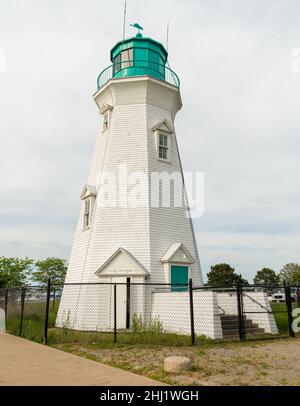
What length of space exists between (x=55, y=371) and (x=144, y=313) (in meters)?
7.84

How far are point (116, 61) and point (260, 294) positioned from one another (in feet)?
46.1

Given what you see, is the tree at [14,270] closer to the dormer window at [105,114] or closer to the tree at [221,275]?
the dormer window at [105,114]

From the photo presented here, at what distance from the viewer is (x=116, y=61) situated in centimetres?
1975

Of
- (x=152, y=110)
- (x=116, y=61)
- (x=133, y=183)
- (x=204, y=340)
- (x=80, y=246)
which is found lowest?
(x=204, y=340)

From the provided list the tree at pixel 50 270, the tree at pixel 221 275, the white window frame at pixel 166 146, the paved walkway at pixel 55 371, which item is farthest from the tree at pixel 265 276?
the paved walkway at pixel 55 371

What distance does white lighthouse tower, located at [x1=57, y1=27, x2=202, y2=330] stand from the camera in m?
15.4

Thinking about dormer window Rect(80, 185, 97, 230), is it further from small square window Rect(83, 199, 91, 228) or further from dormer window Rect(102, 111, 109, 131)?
dormer window Rect(102, 111, 109, 131)

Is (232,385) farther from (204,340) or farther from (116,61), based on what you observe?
(116,61)

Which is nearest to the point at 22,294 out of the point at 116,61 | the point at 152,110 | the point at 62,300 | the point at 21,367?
the point at 62,300

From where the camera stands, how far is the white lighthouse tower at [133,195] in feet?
50.5

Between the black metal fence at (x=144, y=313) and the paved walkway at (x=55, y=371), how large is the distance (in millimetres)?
2852

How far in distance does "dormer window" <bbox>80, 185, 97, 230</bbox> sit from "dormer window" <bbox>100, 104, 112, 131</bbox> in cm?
335

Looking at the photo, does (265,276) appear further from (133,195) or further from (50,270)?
(133,195)

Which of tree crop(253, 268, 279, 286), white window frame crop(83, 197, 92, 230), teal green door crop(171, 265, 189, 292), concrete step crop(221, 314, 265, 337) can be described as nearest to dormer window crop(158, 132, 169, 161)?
white window frame crop(83, 197, 92, 230)
